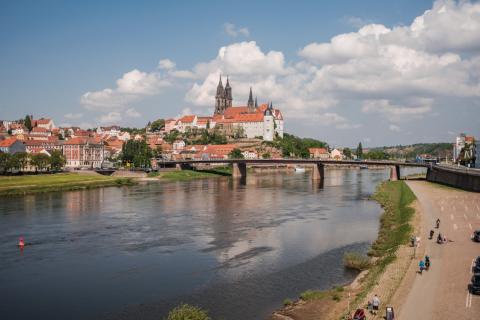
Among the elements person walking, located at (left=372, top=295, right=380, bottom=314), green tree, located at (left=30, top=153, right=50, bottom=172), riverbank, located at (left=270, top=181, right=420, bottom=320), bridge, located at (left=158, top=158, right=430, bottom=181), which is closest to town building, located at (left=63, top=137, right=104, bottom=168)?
bridge, located at (left=158, top=158, right=430, bottom=181)

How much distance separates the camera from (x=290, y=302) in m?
23.2

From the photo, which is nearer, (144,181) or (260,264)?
(260,264)

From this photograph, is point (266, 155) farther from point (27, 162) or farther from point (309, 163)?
point (27, 162)

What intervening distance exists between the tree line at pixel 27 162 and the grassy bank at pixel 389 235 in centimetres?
6385

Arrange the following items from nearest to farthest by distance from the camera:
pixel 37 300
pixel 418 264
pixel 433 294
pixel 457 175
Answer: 1. pixel 433 294
2. pixel 37 300
3. pixel 418 264
4. pixel 457 175

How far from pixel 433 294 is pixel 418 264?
530 centimetres

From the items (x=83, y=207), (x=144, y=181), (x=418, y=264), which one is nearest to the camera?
(x=418, y=264)

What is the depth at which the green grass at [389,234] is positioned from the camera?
84.5ft

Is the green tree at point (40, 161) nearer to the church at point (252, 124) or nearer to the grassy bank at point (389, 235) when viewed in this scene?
the grassy bank at point (389, 235)

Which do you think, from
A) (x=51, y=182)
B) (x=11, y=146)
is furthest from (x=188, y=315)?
(x=11, y=146)

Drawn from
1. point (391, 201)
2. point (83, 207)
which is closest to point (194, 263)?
point (83, 207)

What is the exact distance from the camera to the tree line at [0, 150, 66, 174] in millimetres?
87250

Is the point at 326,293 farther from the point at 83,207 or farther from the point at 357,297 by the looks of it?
the point at 83,207

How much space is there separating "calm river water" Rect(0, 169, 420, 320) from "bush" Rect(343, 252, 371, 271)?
61 cm
